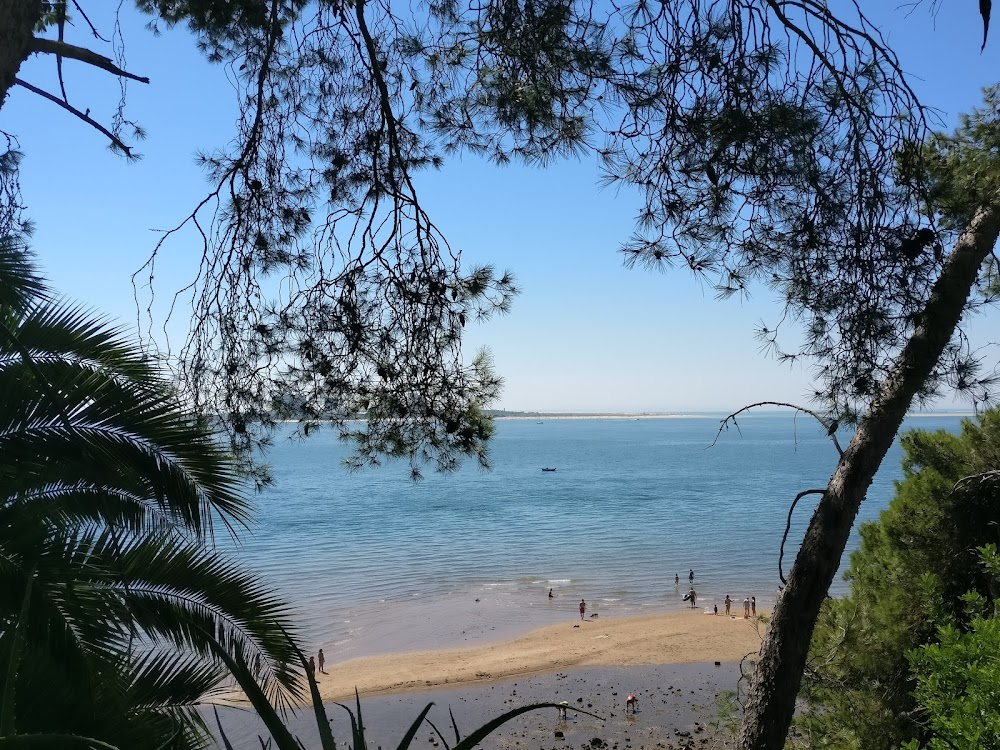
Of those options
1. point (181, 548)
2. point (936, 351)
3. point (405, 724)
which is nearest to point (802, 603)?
point (936, 351)

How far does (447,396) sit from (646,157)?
5.25 feet

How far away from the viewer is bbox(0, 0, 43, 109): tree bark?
9.66ft

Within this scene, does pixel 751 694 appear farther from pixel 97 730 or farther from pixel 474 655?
pixel 474 655

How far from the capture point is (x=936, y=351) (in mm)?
4094

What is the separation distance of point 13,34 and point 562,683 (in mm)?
16647

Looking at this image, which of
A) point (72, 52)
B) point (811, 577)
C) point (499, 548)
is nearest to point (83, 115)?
point (72, 52)

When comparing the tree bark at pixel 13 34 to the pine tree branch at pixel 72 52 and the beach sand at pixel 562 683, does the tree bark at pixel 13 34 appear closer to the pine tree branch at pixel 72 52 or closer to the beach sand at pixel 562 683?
the pine tree branch at pixel 72 52

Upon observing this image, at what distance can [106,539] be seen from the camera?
4086 mm

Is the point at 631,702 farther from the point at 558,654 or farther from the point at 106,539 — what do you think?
the point at 106,539

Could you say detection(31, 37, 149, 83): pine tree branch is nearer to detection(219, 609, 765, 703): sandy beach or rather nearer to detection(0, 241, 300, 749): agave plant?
detection(0, 241, 300, 749): agave plant

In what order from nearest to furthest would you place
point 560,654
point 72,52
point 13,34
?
1. point 13,34
2. point 72,52
3. point 560,654

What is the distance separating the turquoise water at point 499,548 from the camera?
23031 millimetres

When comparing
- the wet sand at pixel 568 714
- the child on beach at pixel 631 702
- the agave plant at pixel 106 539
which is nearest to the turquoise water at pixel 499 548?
the agave plant at pixel 106 539

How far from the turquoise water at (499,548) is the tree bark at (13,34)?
1.97 meters
